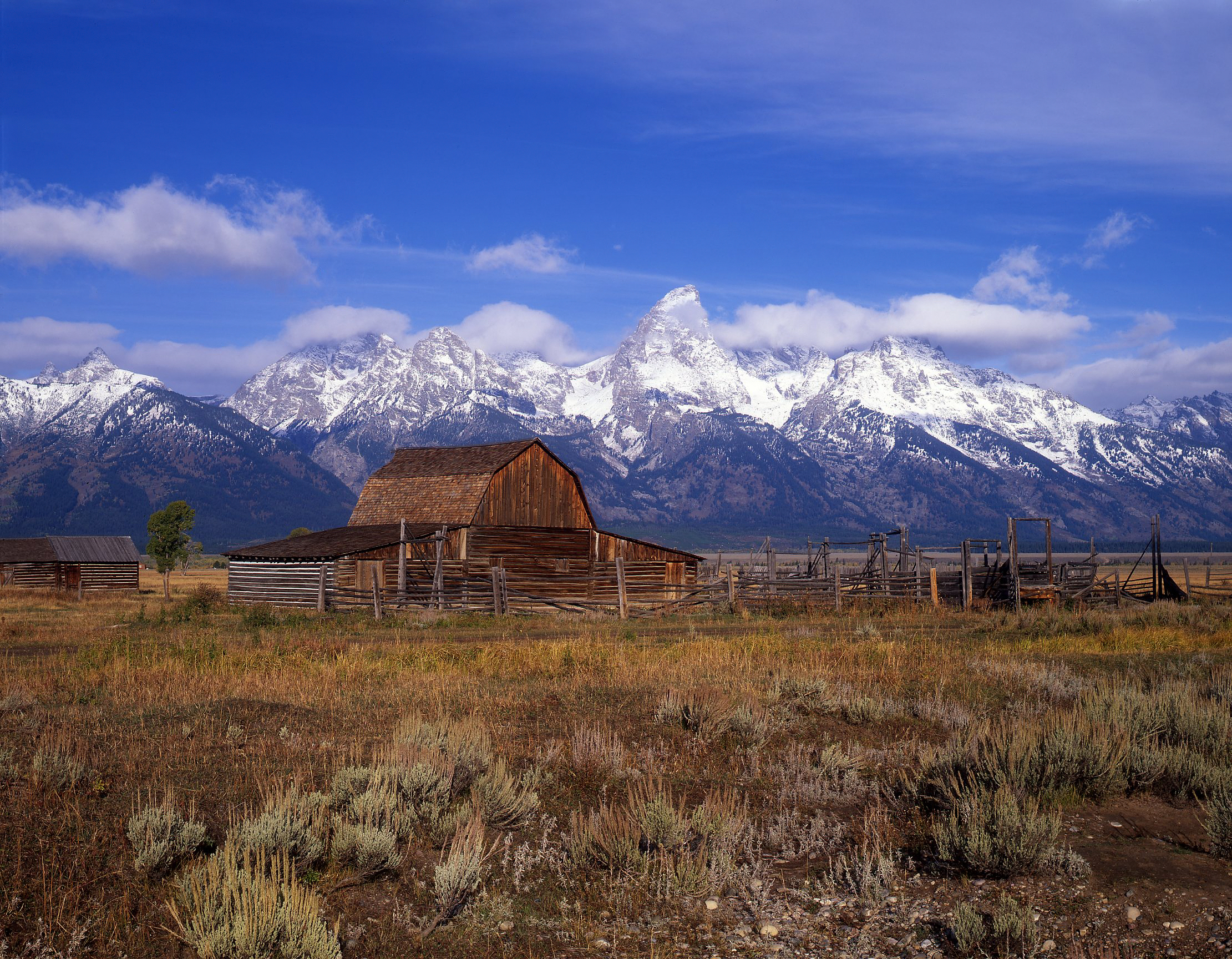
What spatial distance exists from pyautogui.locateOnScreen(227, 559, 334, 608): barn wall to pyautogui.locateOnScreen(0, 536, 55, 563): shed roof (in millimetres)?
20157

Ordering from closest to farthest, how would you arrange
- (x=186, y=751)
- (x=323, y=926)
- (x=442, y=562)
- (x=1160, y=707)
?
(x=323, y=926), (x=186, y=751), (x=1160, y=707), (x=442, y=562)

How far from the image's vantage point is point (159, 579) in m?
85.8

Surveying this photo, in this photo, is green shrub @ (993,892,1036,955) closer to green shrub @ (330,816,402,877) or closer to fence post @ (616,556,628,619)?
green shrub @ (330,816,402,877)

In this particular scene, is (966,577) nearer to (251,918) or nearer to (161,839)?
(161,839)

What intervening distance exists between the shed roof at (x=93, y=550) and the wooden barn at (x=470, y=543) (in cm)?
1965

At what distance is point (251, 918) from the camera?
5.34 m

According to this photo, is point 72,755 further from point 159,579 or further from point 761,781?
point 159,579

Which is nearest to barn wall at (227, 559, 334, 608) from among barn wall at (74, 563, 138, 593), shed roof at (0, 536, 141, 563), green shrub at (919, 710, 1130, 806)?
shed roof at (0, 536, 141, 563)

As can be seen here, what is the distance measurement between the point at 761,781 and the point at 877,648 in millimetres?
9732

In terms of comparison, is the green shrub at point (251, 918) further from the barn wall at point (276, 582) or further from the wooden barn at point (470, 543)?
the barn wall at point (276, 582)

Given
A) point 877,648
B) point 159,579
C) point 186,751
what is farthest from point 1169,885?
point 159,579

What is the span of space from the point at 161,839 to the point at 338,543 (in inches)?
1302

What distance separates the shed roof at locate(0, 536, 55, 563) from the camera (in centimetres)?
5472

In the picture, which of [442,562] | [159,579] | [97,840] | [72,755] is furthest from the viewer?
[159,579]
